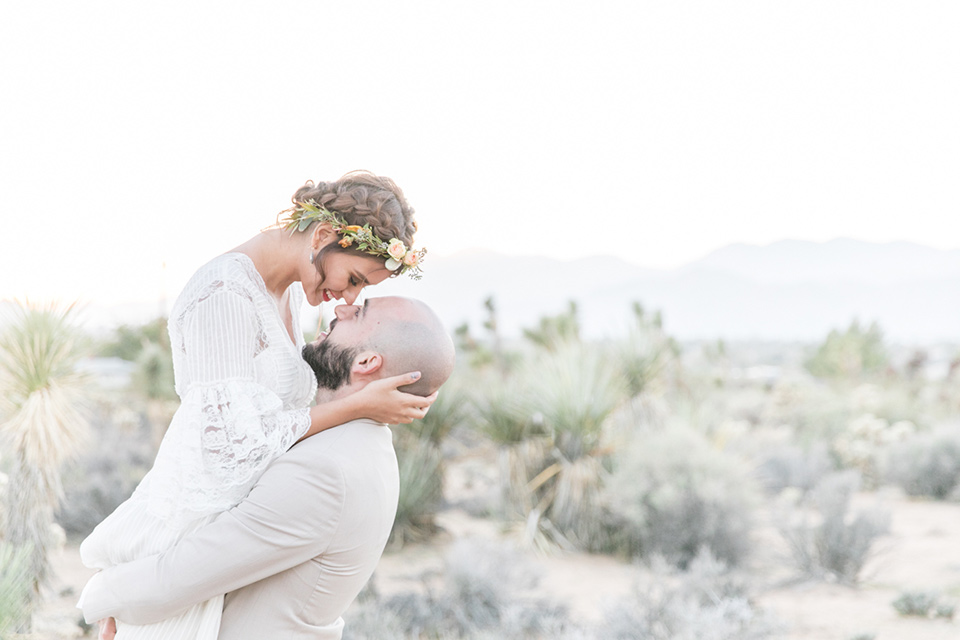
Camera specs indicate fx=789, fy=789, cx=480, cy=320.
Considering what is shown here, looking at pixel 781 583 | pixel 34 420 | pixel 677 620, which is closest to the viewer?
pixel 677 620

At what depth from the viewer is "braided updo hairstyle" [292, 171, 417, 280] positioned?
92.7 inches

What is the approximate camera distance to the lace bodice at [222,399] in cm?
193

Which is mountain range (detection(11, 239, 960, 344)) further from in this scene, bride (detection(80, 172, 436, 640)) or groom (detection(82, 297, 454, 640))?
groom (detection(82, 297, 454, 640))

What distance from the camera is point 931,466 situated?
37.3ft

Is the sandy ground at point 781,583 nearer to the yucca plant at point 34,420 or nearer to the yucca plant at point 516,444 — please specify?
the yucca plant at point 516,444

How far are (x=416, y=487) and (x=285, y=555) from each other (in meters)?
6.87

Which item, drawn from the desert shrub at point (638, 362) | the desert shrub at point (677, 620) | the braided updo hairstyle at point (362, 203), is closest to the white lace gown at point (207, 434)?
the braided updo hairstyle at point (362, 203)

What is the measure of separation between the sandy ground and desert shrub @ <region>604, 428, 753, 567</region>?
37 cm

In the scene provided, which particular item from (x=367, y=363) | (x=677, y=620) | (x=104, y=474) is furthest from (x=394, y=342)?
(x=104, y=474)

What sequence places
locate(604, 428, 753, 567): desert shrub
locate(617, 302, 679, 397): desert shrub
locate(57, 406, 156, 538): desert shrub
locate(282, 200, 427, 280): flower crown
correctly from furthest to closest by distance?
locate(617, 302, 679, 397): desert shrub → locate(57, 406, 156, 538): desert shrub → locate(604, 428, 753, 567): desert shrub → locate(282, 200, 427, 280): flower crown

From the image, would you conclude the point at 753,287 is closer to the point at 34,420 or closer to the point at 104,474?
the point at 104,474

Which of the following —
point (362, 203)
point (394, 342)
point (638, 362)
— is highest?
point (362, 203)

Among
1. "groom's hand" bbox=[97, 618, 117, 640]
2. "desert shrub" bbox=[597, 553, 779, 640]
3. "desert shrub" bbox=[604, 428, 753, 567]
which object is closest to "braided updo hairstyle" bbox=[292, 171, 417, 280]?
"groom's hand" bbox=[97, 618, 117, 640]

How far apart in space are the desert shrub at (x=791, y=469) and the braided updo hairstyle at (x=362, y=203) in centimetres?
1005
